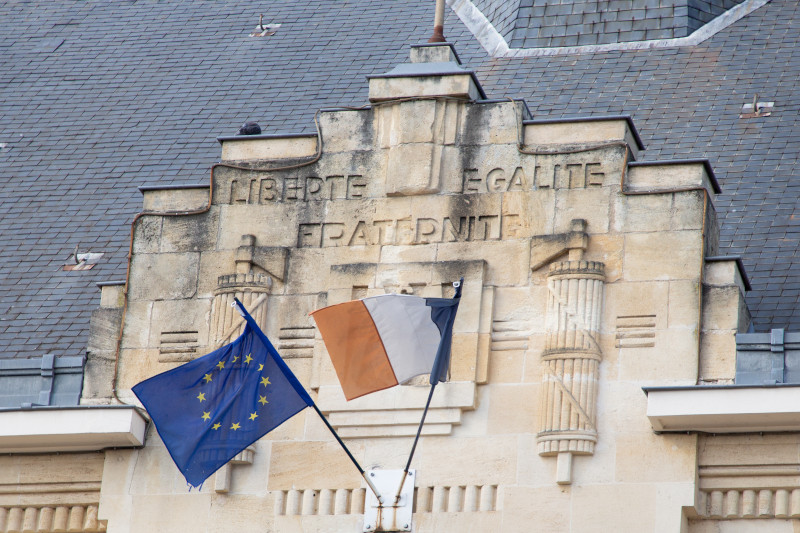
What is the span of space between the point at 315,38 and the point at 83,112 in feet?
11.5

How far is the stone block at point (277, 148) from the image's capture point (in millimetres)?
20812

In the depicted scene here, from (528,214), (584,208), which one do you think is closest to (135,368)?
(528,214)

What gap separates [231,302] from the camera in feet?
66.3

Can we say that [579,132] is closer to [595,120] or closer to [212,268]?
[595,120]

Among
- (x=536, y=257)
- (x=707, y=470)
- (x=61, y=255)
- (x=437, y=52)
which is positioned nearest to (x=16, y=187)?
(x=61, y=255)

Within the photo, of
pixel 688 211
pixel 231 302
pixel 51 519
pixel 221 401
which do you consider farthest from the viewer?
pixel 231 302

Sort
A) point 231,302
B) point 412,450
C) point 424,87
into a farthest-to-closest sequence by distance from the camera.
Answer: point 424,87 → point 231,302 → point 412,450

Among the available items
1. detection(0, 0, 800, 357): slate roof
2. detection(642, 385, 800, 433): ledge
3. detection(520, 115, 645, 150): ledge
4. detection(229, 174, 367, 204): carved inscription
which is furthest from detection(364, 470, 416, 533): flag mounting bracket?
detection(0, 0, 800, 357): slate roof

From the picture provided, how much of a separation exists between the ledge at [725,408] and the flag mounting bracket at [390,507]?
2.52 m

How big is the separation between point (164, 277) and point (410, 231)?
2.75 meters

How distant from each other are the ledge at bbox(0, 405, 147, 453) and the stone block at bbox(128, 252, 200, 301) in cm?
146

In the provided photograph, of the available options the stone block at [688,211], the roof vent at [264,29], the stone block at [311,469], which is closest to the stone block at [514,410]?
the stone block at [311,469]

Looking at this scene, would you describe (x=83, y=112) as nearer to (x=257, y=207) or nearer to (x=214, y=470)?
(x=257, y=207)

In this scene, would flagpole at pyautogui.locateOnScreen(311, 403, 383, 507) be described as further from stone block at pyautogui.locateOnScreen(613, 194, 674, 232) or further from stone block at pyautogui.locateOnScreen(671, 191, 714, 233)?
stone block at pyautogui.locateOnScreen(671, 191, 714, 233)
